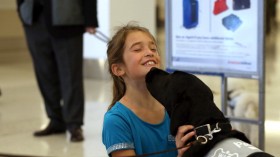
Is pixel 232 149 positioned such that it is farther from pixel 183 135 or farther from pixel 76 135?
pixel 76 135

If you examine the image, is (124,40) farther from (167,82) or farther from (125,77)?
(167,82)

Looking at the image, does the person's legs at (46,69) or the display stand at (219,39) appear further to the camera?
the person's legs at (46,69)

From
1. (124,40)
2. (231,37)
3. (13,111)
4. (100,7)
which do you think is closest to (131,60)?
(124,40)

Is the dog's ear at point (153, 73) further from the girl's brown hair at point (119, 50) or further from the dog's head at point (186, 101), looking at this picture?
the girl's brown hair at point (119, 50)

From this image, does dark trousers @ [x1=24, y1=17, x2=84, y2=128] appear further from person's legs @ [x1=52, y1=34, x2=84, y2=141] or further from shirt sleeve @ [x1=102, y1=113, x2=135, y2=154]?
shirt sleeve @ [x1=102, y1=113, x2=135, y2=154]

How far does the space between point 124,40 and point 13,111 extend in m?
4.99

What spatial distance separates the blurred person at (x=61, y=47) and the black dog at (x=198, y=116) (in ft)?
10.9

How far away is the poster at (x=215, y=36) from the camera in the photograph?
4.32 meters

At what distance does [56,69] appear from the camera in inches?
233

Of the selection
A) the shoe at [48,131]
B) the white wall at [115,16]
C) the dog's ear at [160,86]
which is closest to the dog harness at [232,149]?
the dog's ear at [160,86]

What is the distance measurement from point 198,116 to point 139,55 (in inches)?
19.9

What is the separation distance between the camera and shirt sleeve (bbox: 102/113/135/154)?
7.74ft

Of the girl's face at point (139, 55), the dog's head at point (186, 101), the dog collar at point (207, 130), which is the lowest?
the dog collar at point (207, 130)

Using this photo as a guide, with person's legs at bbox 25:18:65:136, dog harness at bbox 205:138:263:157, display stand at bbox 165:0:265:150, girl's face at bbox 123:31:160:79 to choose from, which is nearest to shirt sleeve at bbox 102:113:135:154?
girl's face at bbox 123:31:160:79
